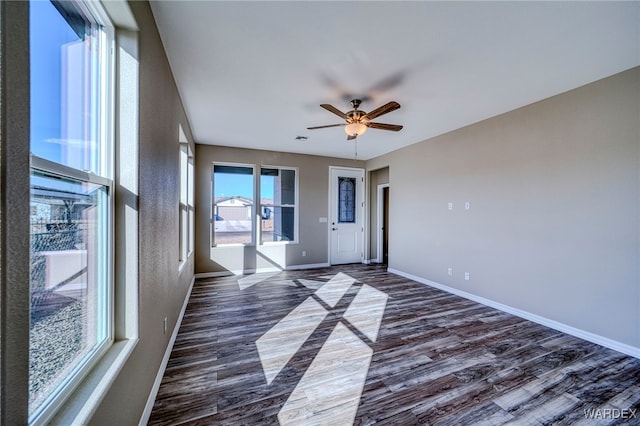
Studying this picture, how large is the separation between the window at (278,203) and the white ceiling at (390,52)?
225 cm

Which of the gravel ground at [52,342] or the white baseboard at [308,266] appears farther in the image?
the white baseboard at [308,266]

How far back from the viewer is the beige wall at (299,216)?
16.5 feet

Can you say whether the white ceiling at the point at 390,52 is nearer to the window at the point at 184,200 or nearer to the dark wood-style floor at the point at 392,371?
the window at the point at 184,200

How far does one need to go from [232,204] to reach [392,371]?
4292 mm

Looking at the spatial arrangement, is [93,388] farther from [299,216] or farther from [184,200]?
[299,216]

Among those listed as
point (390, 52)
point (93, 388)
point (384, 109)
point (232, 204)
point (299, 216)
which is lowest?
point (93, 388)

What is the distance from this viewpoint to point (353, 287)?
14.6ft

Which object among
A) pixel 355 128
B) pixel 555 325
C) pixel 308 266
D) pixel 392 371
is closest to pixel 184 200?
pixel 355 128

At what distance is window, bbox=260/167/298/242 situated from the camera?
5.61 m

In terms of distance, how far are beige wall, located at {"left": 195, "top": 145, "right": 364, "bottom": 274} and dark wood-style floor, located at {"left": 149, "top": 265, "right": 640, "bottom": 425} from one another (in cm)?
182

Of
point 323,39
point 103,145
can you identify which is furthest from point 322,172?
point 103,145

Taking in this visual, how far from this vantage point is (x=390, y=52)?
216 centimetres

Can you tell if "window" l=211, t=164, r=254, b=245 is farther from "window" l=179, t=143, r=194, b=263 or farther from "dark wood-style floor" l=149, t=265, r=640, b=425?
"dark wood-style floor" l=149, t=265, r=640, b=425

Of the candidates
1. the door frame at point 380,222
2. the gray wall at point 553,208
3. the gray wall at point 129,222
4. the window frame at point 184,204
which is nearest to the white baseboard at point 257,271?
the window frame at point 184,204
